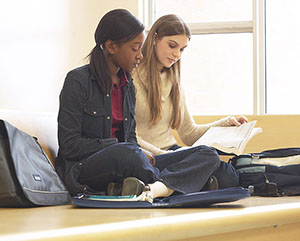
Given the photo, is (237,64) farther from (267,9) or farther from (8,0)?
(8,0)

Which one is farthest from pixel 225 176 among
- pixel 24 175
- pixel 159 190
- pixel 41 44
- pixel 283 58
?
pixel 283 58

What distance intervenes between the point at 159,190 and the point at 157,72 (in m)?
A: 0.77

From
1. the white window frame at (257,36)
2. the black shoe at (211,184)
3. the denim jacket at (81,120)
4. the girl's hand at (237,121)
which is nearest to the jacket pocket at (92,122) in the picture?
the denim jacket at (81,120)

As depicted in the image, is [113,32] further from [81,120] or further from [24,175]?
[24,175]

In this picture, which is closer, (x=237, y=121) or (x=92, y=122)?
(x=92, y=122)

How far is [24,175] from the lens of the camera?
4.45 ft

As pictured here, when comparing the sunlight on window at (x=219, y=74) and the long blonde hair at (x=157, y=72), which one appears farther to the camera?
the sunlight on window at (x=219, y=74)

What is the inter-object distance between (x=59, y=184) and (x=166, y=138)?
0.77 m

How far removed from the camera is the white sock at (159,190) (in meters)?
1.47

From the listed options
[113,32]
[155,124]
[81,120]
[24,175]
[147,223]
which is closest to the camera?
[147,223]

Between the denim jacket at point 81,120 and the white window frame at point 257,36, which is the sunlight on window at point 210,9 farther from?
the denim jacket at point 81,120

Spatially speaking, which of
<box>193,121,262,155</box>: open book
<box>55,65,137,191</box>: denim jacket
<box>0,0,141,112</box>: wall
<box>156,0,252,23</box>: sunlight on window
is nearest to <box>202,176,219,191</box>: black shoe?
<box>193,121,262,155</box>: open book

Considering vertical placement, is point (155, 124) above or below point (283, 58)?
below

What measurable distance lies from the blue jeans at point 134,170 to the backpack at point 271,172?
277 millimetres
